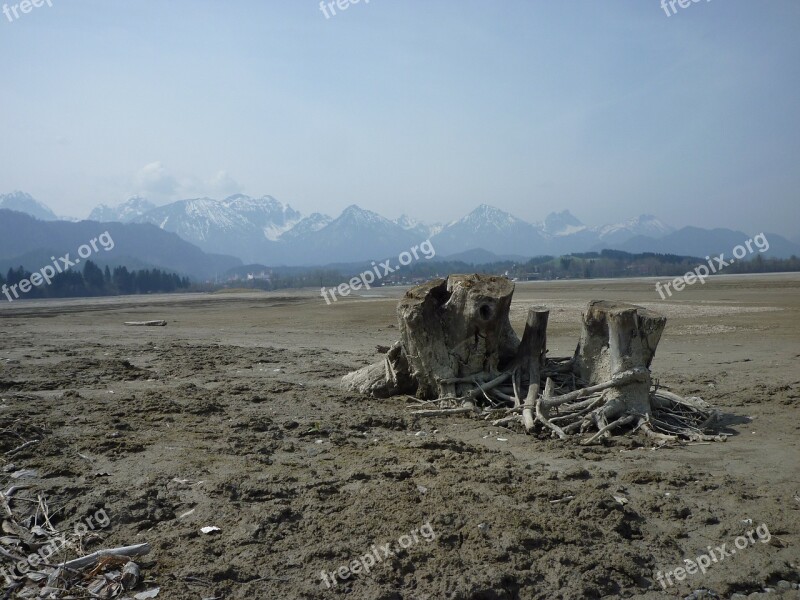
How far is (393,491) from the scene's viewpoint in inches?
220

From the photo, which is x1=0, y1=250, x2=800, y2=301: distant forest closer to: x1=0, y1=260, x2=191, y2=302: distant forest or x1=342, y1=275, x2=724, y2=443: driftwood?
x1=0, y1=260, x2=191, y2=302: distant forest

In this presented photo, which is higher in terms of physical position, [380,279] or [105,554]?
[105,554]

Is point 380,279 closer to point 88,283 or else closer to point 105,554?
point 88,283

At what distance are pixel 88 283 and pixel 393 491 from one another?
319 ft

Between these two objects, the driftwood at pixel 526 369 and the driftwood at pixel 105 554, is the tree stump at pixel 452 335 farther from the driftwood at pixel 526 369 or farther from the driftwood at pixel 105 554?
the driftwood at pixel 105 554

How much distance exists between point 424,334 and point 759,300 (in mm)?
29060

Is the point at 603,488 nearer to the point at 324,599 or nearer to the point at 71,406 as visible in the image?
the point at 324,599

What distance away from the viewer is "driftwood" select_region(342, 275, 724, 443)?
26.1 ft

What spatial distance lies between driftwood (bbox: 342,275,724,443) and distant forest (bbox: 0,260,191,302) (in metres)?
80.5

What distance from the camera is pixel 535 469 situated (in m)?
6.36

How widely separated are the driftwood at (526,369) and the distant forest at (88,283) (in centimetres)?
8051

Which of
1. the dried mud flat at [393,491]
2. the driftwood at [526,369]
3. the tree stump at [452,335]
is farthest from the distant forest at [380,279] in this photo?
the dried mud flat at [393,491]

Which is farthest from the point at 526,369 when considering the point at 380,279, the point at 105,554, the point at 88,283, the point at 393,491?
the point at 380,279

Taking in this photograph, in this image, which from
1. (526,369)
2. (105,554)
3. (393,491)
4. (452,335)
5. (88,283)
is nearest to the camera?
(105,554)
